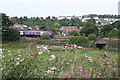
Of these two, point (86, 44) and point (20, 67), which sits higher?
point (20, 67)

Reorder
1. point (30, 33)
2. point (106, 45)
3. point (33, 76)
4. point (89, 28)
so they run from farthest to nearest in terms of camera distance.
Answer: point (89, 28) < point (30, 33) < point (106, 45) < point (33, 76)

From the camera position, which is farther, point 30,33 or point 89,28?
point 89,28

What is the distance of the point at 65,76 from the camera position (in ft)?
5.50

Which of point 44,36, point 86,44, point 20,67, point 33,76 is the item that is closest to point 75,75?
point 33,76

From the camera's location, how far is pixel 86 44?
1307 centimetres

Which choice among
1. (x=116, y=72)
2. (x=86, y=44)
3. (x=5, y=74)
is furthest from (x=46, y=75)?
(x=86, y=44)

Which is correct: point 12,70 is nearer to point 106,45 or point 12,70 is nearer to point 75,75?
point 75,75

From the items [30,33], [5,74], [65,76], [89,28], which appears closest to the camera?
[65,76]

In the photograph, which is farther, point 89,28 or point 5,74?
point 89,28

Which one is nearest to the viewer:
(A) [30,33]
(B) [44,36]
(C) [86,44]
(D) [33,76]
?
(D) [33,76]

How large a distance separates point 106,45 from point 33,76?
13.2 m

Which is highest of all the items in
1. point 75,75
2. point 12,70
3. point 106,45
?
point 12,70

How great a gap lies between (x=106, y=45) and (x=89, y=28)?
968cm

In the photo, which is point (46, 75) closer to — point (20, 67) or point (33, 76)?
point (33, 76)
